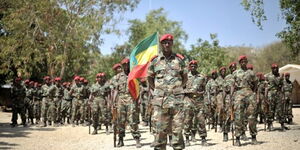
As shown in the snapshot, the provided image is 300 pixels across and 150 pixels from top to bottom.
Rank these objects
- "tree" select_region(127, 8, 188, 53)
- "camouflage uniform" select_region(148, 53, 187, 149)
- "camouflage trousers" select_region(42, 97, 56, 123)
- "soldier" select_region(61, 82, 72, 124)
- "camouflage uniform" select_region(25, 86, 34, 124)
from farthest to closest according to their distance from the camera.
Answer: "tree" select_region(127, 8, 188, 53)
"soldier" select_region(61, 82, 72, 124)
"camouflage uniform" select_region(25, 86, 34, 124)
"camouflage trousers" select_region(42, 97, 56, 123)
"camouflage uniform" select_region(148, 53, 187, 149)

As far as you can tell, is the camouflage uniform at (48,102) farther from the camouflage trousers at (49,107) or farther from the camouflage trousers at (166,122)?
the camouflage trousers at (166,122)

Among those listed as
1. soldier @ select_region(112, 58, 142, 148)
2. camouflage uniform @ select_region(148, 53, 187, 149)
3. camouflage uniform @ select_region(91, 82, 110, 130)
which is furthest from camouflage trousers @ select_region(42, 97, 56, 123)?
camouflage uniform @ select_region(148, 53, 187, 149)

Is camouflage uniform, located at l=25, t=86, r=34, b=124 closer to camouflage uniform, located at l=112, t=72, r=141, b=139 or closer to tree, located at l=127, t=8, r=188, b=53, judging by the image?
camouflage uniform, located at l=112, t=72, r=141, b=139

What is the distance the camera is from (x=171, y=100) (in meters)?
6.75

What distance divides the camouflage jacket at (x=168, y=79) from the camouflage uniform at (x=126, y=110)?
3.68 m

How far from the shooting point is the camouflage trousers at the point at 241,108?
32.2ft

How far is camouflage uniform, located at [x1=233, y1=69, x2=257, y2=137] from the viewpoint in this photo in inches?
387

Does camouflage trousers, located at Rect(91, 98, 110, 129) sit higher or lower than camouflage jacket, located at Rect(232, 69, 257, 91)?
lower

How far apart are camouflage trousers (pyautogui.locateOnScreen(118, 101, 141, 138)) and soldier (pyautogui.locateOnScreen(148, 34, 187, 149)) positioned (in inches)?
144

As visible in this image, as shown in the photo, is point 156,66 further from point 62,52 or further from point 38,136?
point 62,52

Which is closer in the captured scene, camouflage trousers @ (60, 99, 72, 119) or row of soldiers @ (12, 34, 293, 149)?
row of soldiers @ (12, 34, 293, 149)

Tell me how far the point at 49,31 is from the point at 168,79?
2336 cm

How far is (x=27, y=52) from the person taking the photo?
1077 inches

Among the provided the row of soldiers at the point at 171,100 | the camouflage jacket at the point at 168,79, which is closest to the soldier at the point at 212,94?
the row of soldiers at the point at 171,100
